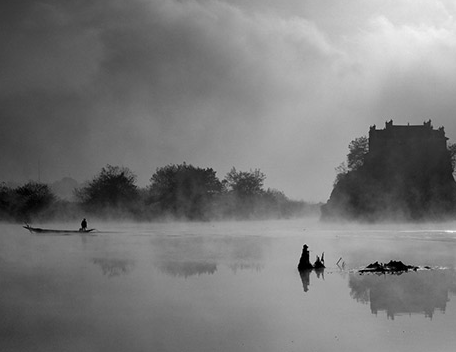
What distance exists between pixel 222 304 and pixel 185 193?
4135 inches

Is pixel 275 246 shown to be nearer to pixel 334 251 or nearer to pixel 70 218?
pixel 334 251

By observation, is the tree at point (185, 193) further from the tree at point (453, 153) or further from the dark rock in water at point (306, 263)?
the dark rock in water at point (306, 263)

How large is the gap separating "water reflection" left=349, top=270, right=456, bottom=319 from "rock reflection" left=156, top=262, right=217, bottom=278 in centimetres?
966

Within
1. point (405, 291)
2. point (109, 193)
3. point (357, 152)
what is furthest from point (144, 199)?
point (405, 291)

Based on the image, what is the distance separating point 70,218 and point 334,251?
268 ft

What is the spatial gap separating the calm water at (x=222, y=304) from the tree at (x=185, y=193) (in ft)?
265

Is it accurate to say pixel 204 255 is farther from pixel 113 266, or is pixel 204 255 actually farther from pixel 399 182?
pixel 399 182

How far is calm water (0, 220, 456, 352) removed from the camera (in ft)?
71.3

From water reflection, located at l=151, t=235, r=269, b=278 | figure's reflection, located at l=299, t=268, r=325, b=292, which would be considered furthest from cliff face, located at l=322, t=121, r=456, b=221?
figure's reflection, located at l=299, t=268, r=325, b=292

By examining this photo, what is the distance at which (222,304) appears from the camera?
Answer: 28.8 meters

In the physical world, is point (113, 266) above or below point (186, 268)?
above

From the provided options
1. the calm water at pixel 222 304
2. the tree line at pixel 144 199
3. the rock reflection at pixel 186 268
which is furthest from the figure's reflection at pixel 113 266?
the tree line at pixel 144 199

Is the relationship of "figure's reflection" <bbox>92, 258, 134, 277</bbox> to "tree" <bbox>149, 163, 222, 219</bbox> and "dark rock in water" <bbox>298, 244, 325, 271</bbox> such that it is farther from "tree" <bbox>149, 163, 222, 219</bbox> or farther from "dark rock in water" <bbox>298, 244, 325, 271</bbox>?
"tree" <bbox>149, 163, 222, 219</bbox>

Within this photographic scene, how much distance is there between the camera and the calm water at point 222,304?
2172 centimetres
